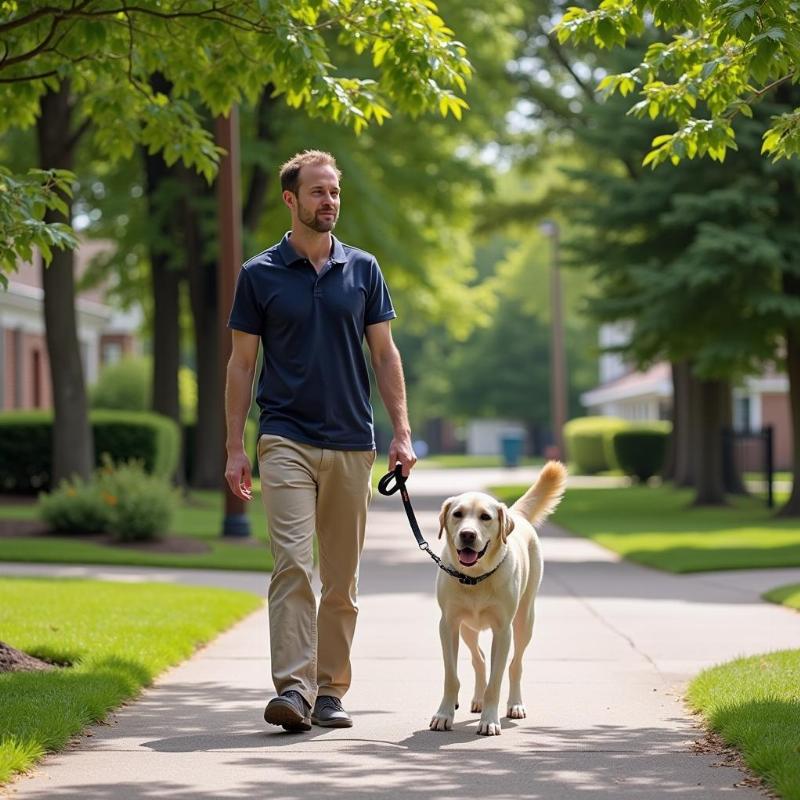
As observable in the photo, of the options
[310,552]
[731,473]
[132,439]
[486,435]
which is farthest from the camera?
[486,435]

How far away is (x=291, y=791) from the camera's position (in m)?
5.84

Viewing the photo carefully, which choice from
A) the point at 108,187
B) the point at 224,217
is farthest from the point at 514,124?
the point at 224,217

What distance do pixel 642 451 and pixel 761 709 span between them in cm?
3904

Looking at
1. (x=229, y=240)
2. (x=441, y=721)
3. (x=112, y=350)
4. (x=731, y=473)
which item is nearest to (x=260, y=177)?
(x=229, y=240)

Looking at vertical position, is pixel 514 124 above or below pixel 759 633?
above

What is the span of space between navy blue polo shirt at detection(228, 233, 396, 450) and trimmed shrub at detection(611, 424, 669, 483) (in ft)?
129

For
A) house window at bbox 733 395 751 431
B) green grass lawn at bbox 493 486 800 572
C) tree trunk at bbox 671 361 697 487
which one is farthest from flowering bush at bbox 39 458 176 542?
house window at bbox 733 395 751 431

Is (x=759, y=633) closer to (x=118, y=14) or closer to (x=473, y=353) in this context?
(x=118, y=14)

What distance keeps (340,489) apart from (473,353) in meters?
76.4

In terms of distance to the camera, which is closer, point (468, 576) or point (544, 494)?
point (468, 576)

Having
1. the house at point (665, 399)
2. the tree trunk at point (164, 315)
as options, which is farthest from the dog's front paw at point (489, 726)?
the house at point (665, 399)

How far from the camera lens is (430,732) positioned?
23.8 feet

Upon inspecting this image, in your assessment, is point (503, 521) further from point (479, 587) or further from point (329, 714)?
point (329, 714)

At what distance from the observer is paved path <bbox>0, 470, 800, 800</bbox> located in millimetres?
6031
